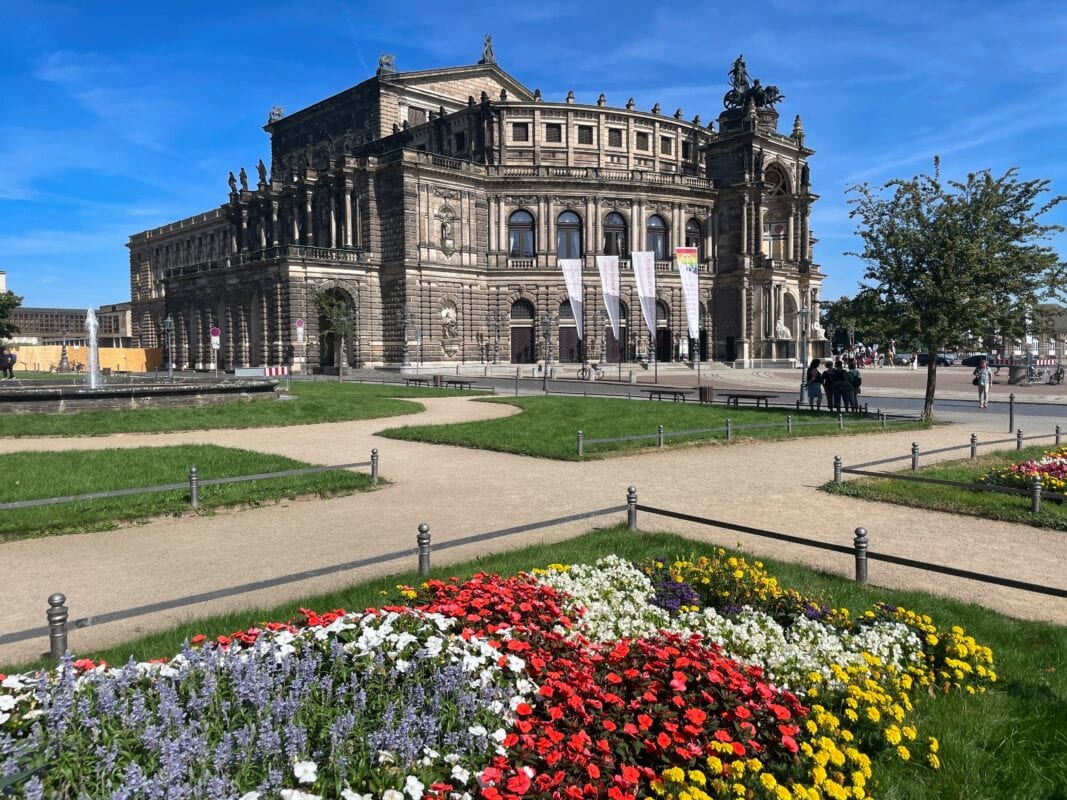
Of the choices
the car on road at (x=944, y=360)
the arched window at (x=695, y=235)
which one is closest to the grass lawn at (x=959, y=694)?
the arched window at (x=695, y=235)

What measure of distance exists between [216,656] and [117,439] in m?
17.9

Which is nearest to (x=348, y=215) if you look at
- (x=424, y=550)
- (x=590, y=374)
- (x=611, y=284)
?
(x=611, y=284)

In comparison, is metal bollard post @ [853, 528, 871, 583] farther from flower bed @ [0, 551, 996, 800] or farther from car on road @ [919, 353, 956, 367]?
car on road @ [919, 353, 956, 367]

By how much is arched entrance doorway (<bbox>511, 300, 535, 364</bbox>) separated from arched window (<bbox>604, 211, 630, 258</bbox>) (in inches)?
355

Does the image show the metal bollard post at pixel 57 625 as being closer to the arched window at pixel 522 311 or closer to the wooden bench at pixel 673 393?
the wooden bench at pixel 673 393

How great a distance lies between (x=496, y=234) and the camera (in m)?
60.9

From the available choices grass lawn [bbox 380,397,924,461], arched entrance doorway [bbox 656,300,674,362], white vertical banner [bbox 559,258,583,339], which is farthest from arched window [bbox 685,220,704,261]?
grass lawn [bbox 380,397,924,461]

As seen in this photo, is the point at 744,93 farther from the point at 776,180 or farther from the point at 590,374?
the point at 590,374

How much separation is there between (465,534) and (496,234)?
2106 inches

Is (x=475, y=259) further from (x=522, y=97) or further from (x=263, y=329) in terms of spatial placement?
(x=522, y=97)

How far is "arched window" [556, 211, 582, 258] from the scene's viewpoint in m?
62.2

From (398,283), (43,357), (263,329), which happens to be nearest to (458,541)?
(398,283)

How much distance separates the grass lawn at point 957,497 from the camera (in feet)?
35.4

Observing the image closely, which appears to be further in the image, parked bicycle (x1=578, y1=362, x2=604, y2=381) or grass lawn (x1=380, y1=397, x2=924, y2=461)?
parked bicycle (x1=578, y1=362, x2=604, y2=381)
